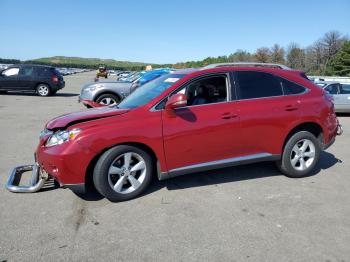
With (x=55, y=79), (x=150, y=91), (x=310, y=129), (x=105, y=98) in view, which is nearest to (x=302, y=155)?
(x=310, y=129)

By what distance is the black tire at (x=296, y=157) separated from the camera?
5.06 m

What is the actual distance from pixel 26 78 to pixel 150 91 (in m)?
15.4

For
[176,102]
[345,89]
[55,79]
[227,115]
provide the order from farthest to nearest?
[55,79]
[345,89]
[227,115]
[176,102]

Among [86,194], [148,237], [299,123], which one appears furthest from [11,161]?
[299,123]

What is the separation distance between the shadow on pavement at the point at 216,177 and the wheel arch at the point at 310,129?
0.61 m

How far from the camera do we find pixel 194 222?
3.68 metres

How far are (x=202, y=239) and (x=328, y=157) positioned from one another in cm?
418

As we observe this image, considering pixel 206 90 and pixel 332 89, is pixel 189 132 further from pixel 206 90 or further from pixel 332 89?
pixel 332 89

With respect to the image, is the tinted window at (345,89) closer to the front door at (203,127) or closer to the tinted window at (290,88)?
the tinted window at (290,88)

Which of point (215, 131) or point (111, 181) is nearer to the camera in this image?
A: point (111, 181)

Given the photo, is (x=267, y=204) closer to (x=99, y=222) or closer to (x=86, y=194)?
(x=99, y=222)

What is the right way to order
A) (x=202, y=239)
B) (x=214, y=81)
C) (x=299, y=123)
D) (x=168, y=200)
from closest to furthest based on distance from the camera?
(x=202, y=239), (x=168, y=200), (x=214, y=81), (x=299, y=123)

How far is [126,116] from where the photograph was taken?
4.17 metres

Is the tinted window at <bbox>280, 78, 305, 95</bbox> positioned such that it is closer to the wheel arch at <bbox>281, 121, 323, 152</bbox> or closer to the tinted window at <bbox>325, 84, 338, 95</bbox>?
the wheel arch at <bbox>281, 121, 323, 152</bbox>
